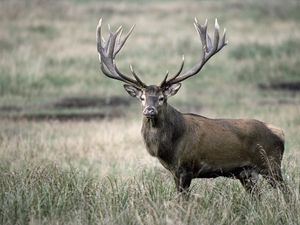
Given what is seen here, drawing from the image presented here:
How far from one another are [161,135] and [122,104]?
10508 mm

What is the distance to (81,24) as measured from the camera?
2833cm

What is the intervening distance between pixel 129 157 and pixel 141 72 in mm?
9406

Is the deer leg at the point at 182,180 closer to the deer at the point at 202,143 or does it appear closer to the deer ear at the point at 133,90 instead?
the deer at the point at 202,143

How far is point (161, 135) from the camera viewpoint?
8.92 m

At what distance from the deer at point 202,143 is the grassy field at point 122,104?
21cm

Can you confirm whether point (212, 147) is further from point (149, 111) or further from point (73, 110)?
point (73, 110)

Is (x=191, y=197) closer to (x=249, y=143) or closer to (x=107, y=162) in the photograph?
(x=249, y=143)

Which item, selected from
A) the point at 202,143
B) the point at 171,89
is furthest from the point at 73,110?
the point at 202,143

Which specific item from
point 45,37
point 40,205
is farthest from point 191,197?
point 45,37

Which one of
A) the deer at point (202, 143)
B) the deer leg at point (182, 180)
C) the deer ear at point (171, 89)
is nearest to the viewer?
the deer leg at point (182, 180)

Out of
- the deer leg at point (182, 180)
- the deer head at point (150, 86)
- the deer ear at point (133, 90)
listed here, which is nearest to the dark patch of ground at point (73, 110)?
the deer head at point (150, 86)

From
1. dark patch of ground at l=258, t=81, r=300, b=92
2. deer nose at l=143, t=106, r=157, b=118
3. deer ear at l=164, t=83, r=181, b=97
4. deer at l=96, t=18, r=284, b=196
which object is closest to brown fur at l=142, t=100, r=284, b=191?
deer at l=96, t=18, r=284, b=196

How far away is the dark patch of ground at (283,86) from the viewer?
68.3 ft

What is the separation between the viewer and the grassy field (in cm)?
816
